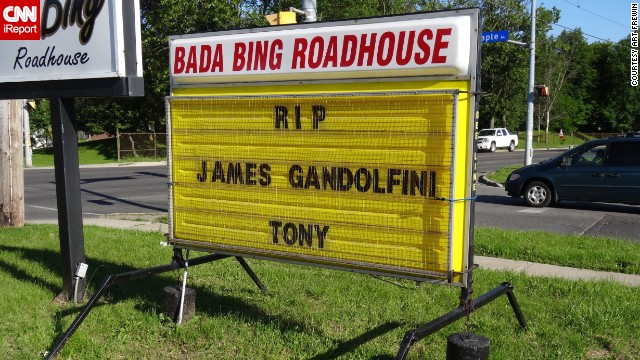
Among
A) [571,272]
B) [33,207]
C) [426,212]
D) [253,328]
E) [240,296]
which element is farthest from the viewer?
[33,207]

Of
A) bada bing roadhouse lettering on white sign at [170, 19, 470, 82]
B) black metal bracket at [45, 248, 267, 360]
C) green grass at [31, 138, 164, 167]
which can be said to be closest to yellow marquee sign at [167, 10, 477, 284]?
bada bing roadhouse lettering on white sign at [170, 19, 470, 82]

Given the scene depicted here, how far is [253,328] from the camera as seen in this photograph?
5.25m

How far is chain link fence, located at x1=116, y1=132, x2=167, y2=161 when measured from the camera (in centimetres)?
3900

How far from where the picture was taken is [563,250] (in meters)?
8.31

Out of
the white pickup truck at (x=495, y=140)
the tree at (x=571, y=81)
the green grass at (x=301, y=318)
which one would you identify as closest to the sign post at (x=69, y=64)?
the green grass at (x=301, y=318)

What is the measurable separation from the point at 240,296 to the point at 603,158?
10.2 metres

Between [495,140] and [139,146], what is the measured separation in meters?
25.6

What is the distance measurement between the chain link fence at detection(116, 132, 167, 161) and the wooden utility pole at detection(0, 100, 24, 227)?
93.7ft

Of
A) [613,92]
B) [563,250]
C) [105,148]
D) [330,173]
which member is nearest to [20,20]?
[330,173]

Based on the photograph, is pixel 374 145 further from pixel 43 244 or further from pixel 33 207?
pixel 33 207

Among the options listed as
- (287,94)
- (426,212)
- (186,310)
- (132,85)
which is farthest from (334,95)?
(186,310)

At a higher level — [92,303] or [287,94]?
[287,94]

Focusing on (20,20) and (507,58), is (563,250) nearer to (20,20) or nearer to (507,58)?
(20,20)

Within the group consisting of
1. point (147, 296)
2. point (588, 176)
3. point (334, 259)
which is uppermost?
point (334, 259)
